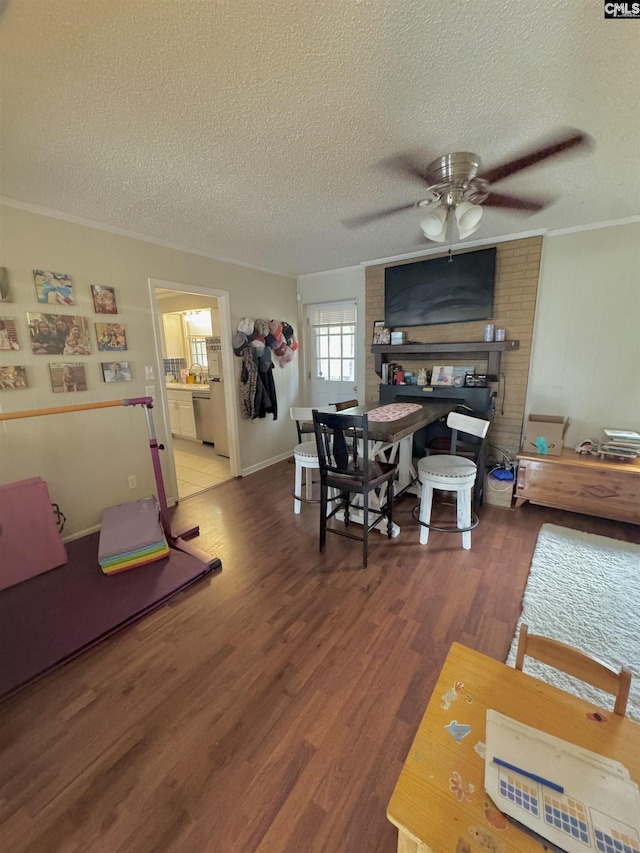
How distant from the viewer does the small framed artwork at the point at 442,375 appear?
145 inches

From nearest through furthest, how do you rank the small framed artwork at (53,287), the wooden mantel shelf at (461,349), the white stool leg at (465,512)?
the small framed artwork at (53,287) → the white stool leg at (465,512) → the wooden mantel shelf at (461,349)

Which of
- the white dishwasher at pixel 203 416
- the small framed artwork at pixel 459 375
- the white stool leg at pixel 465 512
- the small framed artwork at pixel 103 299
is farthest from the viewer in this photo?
the white dishwasher at pixel 203 416

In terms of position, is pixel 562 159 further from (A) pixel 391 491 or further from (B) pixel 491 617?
(B) pixel 491 617

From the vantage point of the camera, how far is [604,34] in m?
1.14

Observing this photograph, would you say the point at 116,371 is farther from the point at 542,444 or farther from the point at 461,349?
the point at 542,444

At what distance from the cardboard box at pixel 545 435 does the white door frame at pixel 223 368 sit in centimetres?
307

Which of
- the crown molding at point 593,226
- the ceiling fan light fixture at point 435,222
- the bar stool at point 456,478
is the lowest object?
the bar stool at point 456,478

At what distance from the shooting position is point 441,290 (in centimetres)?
362

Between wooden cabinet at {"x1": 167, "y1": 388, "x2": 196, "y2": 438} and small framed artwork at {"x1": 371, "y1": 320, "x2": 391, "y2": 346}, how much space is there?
10.0 ft

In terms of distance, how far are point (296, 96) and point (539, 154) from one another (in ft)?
3.69

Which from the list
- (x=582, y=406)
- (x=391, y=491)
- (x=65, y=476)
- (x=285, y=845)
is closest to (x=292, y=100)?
(x=391, y=491)

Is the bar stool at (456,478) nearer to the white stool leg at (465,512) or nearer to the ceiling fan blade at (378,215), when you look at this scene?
the white stool leg at (465,512)

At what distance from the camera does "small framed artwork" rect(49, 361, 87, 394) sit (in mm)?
2592

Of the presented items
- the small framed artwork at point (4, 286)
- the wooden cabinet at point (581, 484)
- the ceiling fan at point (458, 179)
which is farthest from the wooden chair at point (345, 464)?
the small framed artwork at point (4, 286)
